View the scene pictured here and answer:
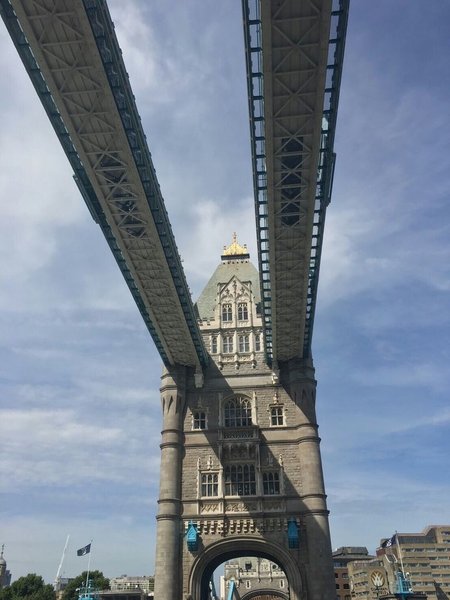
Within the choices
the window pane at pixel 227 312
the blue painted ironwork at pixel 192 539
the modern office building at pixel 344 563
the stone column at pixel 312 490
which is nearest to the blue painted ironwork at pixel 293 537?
the stone column at pixel 312 490

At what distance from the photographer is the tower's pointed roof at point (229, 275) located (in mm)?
61562

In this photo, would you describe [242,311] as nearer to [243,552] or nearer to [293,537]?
[293,537]

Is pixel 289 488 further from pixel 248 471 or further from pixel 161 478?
pixel 161 478

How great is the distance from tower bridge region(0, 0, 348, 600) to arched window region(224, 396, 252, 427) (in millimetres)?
147

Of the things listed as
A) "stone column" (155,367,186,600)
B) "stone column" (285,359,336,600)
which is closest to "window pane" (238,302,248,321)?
"stone column" (285,359,336,600)

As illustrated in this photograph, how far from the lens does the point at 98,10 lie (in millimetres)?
25641

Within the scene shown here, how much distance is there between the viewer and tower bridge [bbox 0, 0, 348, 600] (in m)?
26.6

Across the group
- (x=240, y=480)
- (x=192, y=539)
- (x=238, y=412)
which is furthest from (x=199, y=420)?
(x=192, y=539)

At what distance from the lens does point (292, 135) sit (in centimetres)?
Answer: 3111

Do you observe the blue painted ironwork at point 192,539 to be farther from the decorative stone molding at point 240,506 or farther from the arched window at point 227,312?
the arched window at point 227,312

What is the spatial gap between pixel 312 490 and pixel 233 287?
24.1 meters

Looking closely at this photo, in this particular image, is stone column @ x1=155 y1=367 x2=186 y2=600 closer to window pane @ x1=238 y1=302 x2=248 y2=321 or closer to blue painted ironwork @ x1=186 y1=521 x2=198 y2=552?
blue painted ironwork @ x1=186 y1=521 x2=198 y2=552

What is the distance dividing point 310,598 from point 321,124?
37.0 metres

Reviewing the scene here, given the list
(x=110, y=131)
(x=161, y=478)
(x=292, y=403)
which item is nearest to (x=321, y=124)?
(x=110, y=131)
